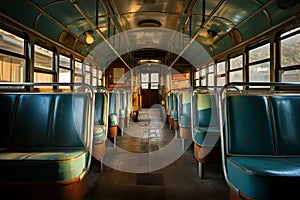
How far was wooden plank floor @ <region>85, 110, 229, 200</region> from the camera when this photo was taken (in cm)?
203

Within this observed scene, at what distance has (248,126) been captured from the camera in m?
1.70

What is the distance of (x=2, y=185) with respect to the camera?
60.3 inches

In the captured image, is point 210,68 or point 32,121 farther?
point 210,68

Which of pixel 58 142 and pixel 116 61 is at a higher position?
pixel 116 61

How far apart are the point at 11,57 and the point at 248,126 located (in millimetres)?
3443

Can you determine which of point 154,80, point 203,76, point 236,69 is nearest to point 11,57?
point 236,69

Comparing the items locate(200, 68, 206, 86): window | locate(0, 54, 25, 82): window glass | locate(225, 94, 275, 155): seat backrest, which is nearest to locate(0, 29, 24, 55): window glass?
locate(0, 54, 25, 82): window glass

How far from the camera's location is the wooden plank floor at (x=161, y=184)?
2.03m

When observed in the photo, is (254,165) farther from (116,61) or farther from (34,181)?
(116,61)

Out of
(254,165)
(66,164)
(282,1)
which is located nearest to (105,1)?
(282,1)

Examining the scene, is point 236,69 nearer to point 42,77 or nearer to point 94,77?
point 42,77

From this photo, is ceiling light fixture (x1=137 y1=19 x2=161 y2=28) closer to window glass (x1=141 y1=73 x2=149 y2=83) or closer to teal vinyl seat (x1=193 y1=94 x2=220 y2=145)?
teal vinyl seat (x1=193 y1=94 x2=220 y2=145)

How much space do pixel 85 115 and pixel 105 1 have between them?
10.8 ft

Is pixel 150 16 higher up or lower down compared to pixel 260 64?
higher up
